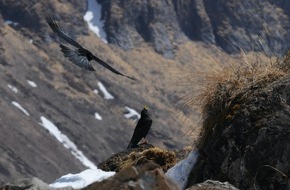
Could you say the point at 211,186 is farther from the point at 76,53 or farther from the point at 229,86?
the point at 76,53

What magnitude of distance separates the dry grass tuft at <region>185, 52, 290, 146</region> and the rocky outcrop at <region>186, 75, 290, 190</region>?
0.6 inches

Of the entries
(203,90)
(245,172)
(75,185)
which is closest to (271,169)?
(245,172)

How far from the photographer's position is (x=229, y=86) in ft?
34.3

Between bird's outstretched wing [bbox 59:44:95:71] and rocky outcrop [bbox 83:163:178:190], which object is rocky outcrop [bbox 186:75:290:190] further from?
rocky outcrop [bbox 83:163:178:190]

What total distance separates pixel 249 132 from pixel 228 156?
397mm

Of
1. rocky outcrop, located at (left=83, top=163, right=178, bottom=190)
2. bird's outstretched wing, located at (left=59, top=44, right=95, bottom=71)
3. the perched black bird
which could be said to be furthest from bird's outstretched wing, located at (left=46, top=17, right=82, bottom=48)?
the perched black bird

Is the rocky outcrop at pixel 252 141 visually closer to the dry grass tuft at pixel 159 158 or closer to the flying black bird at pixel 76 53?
the flying black bird at pixel 76 53

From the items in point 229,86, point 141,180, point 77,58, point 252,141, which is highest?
point 141,180

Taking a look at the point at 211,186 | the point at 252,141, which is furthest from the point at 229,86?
the point at 211,186

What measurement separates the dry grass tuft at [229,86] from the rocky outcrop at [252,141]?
15 millimetres

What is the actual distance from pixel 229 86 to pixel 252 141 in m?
1.12

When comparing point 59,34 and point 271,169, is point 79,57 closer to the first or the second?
point 59,34

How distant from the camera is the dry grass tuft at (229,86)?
1027cm

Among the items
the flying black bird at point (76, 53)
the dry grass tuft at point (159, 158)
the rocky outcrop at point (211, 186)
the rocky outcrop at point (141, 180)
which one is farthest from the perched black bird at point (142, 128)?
the rocky outcrop at point (141, 180)
